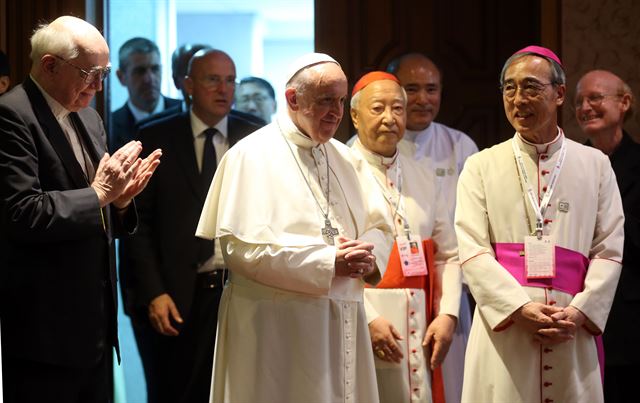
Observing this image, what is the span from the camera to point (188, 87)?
5871mm

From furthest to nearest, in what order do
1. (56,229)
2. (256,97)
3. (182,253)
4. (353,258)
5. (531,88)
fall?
1. (256,97)
2. (182,253)
3. (531,88)
4. (353,258)
5. (56,229)

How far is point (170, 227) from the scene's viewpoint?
5.48m

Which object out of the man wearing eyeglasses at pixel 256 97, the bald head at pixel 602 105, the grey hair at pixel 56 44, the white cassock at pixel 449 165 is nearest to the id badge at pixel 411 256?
the white cassock at pixel 449 165

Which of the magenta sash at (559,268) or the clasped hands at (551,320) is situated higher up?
the magenta sash at (559,268)

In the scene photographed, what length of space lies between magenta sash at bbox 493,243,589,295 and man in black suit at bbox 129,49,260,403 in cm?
171

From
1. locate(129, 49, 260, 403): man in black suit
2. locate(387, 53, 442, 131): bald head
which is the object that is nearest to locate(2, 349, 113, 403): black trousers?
locate(129, 49, 260, 403): man in black suit

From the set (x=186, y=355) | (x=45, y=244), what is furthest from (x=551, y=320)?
(x=186, y=355)

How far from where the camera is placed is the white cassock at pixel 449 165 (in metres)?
5.09

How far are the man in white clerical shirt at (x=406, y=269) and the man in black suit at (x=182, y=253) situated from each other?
0.97 metres

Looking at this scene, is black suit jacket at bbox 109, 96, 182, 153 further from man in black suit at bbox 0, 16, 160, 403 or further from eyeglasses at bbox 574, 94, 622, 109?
eyeglasses at bbox 574, 94, 622, 109

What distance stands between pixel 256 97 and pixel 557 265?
302 centimetres

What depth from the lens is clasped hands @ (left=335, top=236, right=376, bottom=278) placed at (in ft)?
12.9

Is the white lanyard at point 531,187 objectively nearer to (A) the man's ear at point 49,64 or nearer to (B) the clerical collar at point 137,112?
(A) the man's ear at point 49,64

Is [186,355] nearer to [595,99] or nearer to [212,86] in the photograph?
[212,86]
